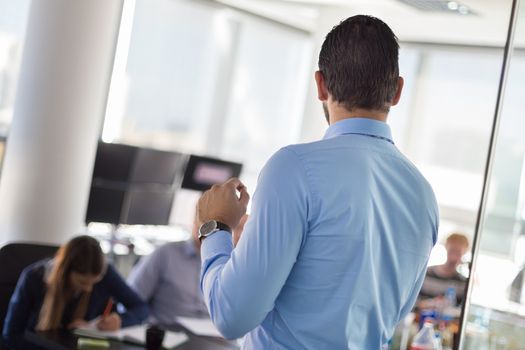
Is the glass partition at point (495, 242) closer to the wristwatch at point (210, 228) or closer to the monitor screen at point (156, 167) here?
the wristwatch at point (210, 228)

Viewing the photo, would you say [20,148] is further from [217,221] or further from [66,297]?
[217,221]

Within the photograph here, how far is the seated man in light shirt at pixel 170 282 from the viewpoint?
4.34 meters

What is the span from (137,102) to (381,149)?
673 centimetres

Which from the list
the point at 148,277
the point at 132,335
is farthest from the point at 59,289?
the point at 148,277

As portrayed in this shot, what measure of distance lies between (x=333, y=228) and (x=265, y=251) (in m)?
0.12

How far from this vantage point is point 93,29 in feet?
15.8

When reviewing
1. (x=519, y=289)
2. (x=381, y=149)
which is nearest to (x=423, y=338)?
(x=519, y=289)

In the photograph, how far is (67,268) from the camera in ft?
11.4

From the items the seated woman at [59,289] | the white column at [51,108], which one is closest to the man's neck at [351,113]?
the seated woman at [59,289]

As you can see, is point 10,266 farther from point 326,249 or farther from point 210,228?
point 326,249

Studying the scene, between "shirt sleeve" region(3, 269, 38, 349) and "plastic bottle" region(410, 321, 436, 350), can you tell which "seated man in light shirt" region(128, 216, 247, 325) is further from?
"plastic bottle" region(410, 321, 436, 350)

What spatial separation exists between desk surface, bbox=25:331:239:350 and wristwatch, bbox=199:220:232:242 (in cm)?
174

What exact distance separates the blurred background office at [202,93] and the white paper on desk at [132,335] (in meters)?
1.81

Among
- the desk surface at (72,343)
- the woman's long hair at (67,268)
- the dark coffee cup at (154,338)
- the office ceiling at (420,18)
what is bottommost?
the desk surface at (72,343)
